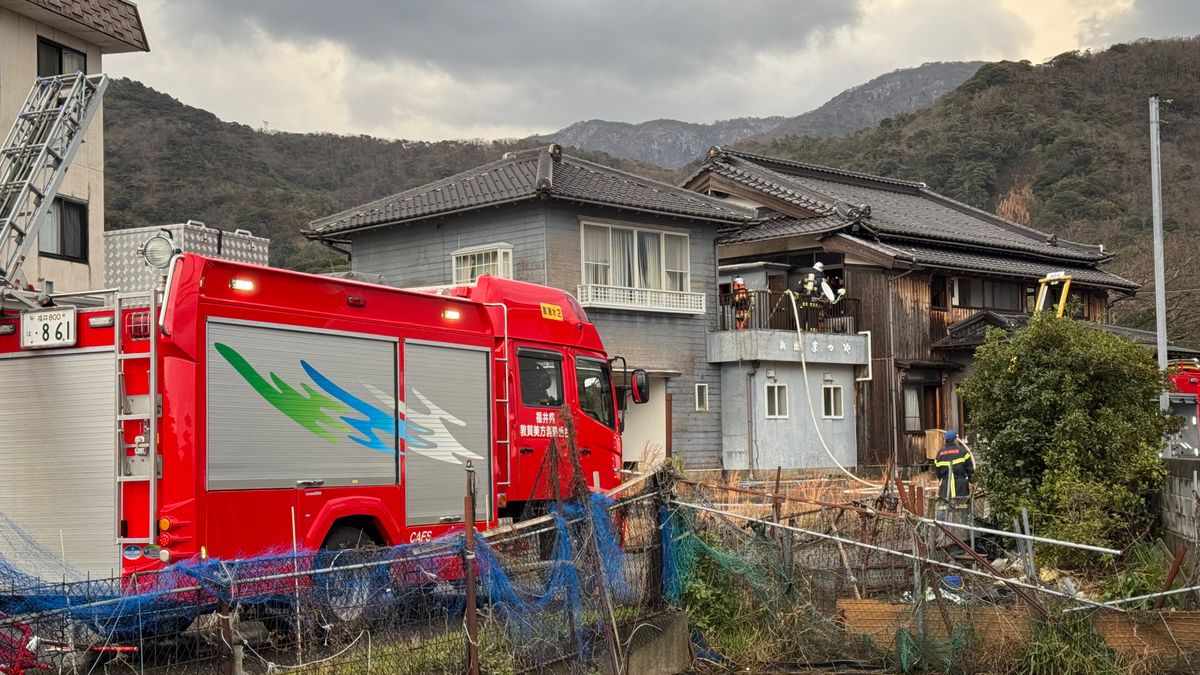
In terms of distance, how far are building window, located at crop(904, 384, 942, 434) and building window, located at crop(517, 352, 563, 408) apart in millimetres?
23822

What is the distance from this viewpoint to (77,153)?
24.7m

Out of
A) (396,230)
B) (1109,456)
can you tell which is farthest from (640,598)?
(396,230)

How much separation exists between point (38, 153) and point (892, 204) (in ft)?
114

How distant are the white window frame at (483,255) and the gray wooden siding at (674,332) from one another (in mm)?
1200

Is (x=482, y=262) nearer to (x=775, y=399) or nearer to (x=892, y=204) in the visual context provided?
(x=775, y=399)

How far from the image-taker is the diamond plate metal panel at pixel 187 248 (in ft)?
43.9

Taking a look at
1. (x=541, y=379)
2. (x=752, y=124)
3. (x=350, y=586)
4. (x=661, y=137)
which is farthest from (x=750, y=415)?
(x=752, y=124)

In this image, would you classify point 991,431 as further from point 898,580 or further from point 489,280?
point 489,280

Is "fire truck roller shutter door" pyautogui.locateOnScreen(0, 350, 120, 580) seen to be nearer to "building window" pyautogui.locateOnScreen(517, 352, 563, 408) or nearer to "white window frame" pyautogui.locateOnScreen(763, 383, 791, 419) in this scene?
"building window" pyautogui.locateOnScreen(517, 352, 563, 408)

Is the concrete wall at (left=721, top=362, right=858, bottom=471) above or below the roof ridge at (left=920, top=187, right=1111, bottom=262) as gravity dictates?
below

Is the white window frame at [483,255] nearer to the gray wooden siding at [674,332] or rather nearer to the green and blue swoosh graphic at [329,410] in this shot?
the gray wooden siding at [674,332]

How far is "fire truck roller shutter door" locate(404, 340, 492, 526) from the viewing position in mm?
12898

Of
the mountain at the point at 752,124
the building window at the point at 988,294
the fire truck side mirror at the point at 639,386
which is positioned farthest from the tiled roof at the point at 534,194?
the mountain at the point at 752,124

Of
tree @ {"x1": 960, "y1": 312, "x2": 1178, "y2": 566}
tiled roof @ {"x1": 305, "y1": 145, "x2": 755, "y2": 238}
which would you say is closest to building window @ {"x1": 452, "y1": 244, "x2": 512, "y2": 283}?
tiled roof @ {"x1": 305, "y1": 145, "x2": 755, "y2": 238}
